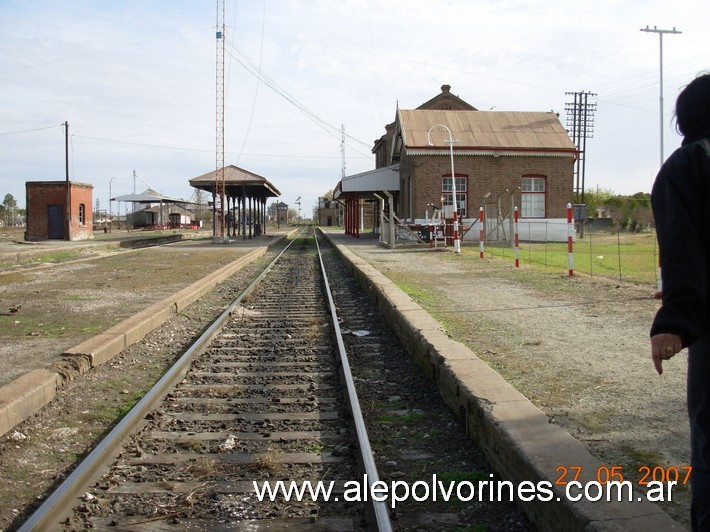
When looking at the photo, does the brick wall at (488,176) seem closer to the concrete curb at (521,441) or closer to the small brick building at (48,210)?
the small brick building at (48,210)

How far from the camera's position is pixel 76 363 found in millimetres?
6137

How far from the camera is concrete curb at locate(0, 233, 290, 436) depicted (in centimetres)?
472

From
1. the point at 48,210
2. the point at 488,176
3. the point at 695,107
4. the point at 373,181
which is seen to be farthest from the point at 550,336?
the point at 48,210

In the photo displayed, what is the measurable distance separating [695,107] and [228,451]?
3.38 meters

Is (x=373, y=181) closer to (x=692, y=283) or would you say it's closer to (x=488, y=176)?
(x=488, y=176)

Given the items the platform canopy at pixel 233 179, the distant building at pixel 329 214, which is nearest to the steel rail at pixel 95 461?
the platform canopy at pixel 233 179

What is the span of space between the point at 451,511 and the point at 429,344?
2.78 meters

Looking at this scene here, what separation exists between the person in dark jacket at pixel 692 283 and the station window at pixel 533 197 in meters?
31.7

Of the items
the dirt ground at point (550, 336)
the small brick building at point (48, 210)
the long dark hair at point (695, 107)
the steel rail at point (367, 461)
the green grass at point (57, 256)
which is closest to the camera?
the long dark hair at point (695, 107)

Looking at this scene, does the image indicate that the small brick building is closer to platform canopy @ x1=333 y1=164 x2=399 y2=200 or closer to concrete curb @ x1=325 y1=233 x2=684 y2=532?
platform canopy @ x1=333 y1=164 x2=399 y2=200

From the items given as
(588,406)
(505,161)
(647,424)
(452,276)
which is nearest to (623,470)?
(647,424)

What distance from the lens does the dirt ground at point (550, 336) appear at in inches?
161

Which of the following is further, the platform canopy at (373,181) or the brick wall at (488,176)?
the platform canopy at (373,181)

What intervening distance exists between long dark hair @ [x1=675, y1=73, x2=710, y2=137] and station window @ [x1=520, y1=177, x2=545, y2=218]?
31513 millimetres
